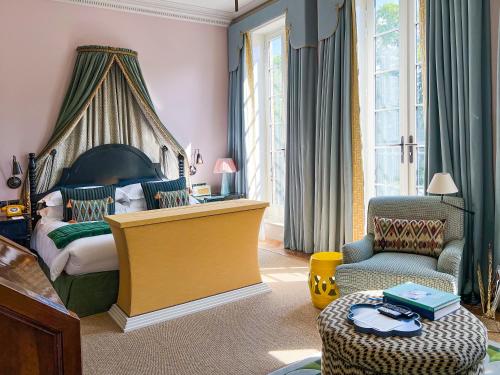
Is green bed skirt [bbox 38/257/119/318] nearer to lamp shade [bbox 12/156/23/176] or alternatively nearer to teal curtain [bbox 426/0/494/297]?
lamp shade [bbox 12/156/23/176]

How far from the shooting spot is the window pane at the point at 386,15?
405 cm

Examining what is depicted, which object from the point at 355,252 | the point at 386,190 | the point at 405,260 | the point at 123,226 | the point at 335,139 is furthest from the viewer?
the point at 335,139

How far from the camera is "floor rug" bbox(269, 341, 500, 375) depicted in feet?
7.79

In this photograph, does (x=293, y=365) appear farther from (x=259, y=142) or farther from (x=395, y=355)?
(x=259, y=142)

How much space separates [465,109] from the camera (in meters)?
3.27

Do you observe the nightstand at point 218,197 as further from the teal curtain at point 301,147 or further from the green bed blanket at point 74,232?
the green bed blanket at point 74,232

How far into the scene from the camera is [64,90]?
4930 mm

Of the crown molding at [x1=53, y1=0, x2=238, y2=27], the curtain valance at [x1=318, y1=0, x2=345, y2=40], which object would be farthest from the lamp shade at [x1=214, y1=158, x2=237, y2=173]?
the curtain valance at [x1=318, y1=0, x2=345, y2=40]

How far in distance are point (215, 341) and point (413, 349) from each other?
1441mm

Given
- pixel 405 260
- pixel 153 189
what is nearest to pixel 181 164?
pixel 153 189

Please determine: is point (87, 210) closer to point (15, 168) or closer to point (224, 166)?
point (15, 168)

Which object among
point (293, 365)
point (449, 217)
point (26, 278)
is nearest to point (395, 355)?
point (293, 365)

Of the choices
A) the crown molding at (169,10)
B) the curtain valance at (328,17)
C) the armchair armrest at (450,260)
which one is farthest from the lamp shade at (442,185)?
the crown molding at (169,10)

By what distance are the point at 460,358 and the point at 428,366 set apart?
5.3 inches
